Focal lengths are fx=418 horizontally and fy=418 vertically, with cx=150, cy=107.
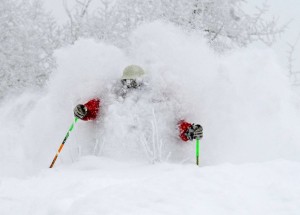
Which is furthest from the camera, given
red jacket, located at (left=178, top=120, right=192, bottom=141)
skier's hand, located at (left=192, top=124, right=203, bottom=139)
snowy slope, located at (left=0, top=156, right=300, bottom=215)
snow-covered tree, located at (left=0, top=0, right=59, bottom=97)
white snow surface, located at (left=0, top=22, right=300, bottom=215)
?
snow-covered tree, located at (left=0, top=0, right=59, bottom=97)

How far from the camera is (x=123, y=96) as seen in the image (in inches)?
246

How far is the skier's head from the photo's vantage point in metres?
6.14

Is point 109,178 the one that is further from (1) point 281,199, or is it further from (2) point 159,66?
(2) point 159,66

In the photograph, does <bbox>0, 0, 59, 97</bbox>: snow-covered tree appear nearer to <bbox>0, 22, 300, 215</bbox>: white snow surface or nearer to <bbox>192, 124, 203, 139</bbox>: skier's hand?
<bbox>0, 22, 300, 215</bbox>: white snow surface

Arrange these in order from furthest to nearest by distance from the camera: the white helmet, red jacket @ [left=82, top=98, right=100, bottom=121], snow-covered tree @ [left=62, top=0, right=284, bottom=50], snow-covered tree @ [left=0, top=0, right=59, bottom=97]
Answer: snow-covered tree @ [left=0, top=0, right=59, bottom=97], snow-covered tree @ [left=62, top=0, right=284, bottom=50], red jacket @ [left=82, top=98, right=100, bottom=121], the white helmet

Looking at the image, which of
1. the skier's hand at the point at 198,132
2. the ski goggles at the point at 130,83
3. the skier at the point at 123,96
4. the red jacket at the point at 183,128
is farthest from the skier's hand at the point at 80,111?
the skier's hand at the point at 198,132

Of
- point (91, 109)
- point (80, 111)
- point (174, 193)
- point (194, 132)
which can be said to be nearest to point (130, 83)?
point (91, 109)

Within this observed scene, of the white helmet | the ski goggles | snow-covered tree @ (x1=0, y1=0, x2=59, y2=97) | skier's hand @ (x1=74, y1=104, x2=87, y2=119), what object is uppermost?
snow-covered tree @ (x1=0, y1=0, x2=59, y2=97)

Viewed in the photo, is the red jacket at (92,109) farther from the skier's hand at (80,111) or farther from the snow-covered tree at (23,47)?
the snow-covered tree at (23,47)

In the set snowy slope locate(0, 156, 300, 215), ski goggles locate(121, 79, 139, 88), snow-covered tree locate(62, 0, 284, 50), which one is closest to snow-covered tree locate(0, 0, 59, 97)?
snow-covered tree locate(62, 0, 284, 50)

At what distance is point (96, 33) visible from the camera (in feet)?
44.4

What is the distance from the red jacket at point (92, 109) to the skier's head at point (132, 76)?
546mm

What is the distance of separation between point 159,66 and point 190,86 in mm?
592

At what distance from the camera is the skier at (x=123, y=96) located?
597 cm
